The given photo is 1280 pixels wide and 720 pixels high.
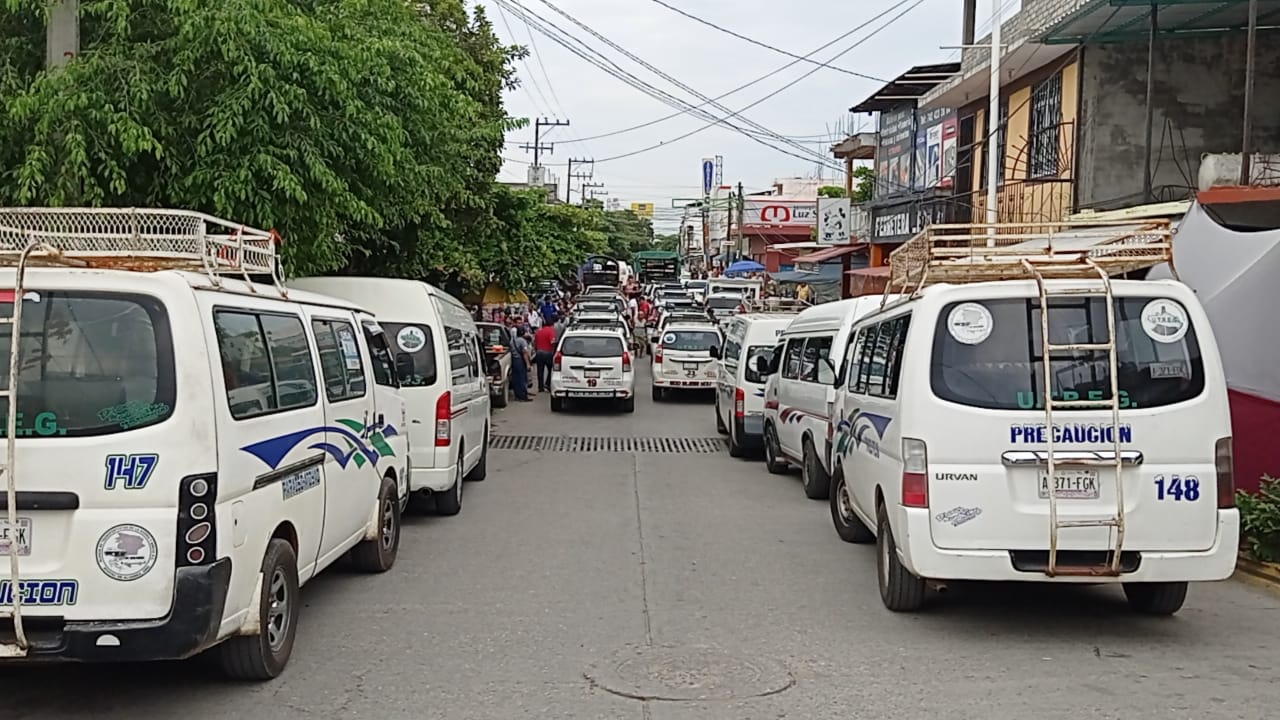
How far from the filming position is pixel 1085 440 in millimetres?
6887

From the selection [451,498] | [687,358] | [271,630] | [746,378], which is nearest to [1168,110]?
[746,378]

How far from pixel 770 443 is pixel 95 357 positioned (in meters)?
11.0

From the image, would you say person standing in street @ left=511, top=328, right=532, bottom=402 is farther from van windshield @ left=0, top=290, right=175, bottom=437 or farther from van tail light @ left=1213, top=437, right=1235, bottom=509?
van windshield @ left=0, top=290, right=175, bottom=437

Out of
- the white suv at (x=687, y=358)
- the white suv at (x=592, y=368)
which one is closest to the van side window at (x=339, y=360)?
the white suv at (x=592, y=368)

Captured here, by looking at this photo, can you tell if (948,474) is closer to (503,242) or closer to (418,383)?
(418,383)

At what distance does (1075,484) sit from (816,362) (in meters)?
6.44

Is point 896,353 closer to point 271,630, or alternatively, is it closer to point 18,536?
point 271,630

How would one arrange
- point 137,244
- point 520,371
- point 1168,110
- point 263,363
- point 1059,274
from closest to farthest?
point 263,363 < point 137,244 < point 1059,274 < point 1168,110 < point 520,371

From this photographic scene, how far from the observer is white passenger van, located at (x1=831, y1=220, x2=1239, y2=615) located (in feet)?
22.5

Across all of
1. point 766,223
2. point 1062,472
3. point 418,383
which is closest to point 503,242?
point 418,383

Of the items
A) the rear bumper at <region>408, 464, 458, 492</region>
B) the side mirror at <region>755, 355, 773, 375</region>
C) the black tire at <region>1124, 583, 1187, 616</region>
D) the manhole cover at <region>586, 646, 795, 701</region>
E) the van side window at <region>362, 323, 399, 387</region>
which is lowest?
the manhole cover at <region>586, 646, 795, 701</region>

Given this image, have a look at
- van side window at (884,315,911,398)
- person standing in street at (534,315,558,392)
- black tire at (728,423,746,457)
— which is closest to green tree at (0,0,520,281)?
van side window at (884,315,911,398)

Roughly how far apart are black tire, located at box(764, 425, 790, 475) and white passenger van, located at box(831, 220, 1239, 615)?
7908 mm

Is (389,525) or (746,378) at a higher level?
(746,378)
